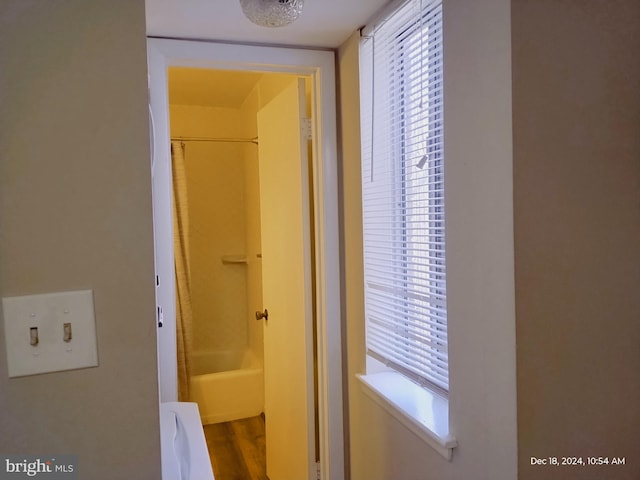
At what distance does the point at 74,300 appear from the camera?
0.70 m

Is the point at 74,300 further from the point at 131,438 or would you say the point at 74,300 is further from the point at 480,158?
the point at 480,158

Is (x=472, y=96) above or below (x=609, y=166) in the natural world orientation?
above

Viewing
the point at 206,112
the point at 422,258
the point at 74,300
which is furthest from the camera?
the point at 206,112

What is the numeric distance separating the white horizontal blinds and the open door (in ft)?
1.23

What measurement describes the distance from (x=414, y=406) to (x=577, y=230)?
73 cm

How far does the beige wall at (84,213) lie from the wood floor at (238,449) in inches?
84.9

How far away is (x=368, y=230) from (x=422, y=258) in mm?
366

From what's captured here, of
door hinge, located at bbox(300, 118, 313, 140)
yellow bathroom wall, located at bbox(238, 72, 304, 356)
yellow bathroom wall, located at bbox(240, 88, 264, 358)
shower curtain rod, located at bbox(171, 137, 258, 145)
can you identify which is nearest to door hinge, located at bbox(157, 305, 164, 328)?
door hinge, located at bbox(300, 118, 313, 140)

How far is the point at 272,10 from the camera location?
4.23 ft

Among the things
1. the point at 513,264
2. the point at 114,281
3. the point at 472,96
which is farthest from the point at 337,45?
the point at 114,281
